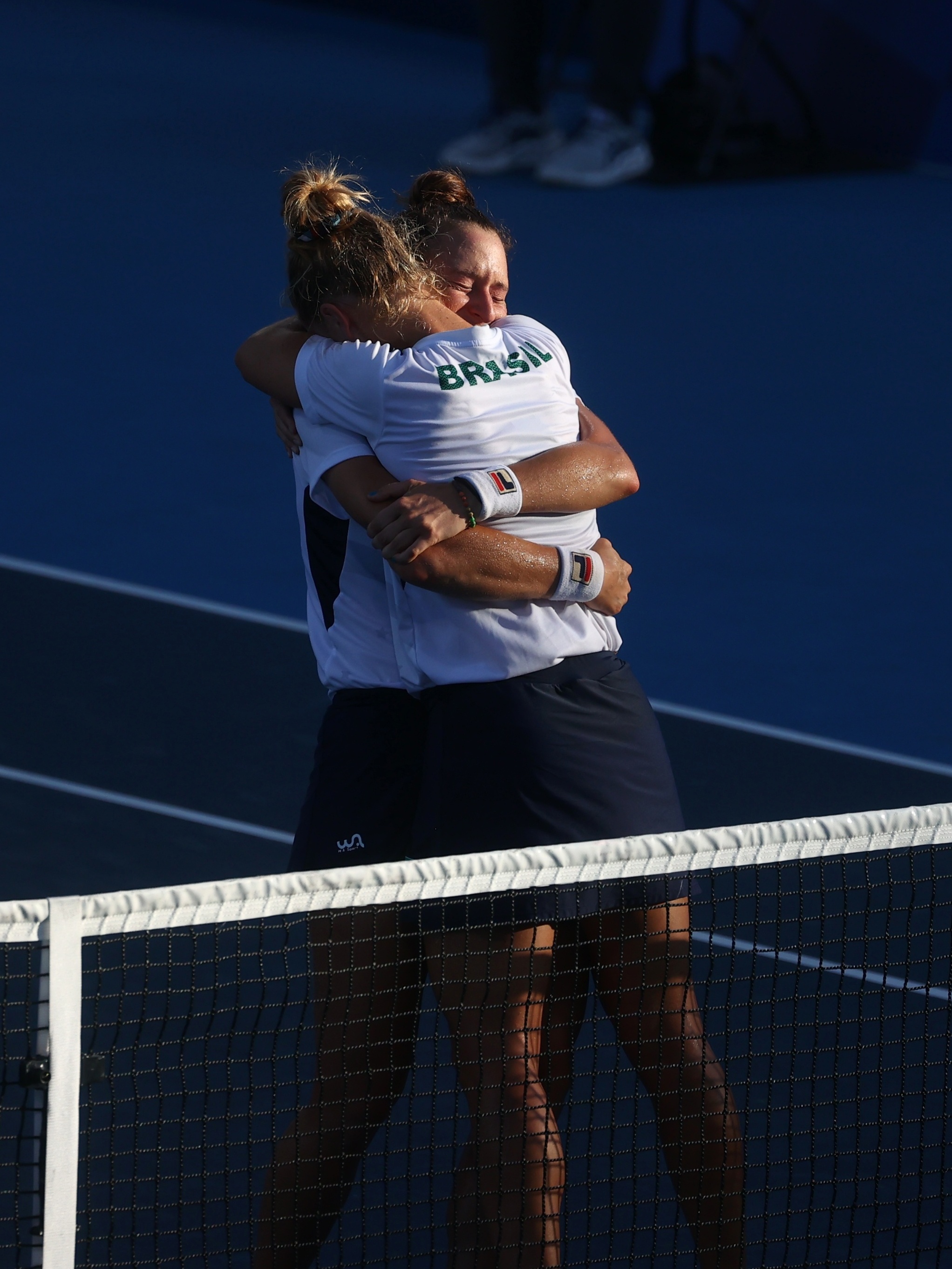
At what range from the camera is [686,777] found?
538 cm

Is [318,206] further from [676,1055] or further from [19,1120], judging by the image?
[19,1120]

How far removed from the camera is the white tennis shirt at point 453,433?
2.65 metres

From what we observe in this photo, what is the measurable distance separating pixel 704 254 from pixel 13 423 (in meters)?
4.91

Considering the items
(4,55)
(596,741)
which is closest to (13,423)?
(596,741)

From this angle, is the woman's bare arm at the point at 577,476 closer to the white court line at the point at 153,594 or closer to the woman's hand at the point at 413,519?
the woman's hand at the point at 413,519

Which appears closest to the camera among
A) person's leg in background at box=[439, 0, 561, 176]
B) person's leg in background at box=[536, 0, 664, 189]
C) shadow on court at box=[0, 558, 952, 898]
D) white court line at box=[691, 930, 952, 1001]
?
white court line at box=[691, 930, 952, 1001]

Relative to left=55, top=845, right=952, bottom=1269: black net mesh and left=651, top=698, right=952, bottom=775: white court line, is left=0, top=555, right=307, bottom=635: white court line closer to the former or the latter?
left=651, top=698, right=952, bottom=775: white court line

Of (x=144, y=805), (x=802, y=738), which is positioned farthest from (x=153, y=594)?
(x=802, y=738)

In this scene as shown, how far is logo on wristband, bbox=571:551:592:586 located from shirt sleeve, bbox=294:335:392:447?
35 cm

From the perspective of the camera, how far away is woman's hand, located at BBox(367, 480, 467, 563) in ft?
8.51

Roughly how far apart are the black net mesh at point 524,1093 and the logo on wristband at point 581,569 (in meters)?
0.46

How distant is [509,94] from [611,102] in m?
0.71

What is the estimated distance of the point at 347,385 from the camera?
2.68 meters

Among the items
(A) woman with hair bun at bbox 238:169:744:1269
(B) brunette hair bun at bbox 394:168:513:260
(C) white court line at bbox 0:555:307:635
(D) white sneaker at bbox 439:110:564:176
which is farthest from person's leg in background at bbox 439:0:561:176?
(A) woman with hair bun at bbox 238:169:744:1269
